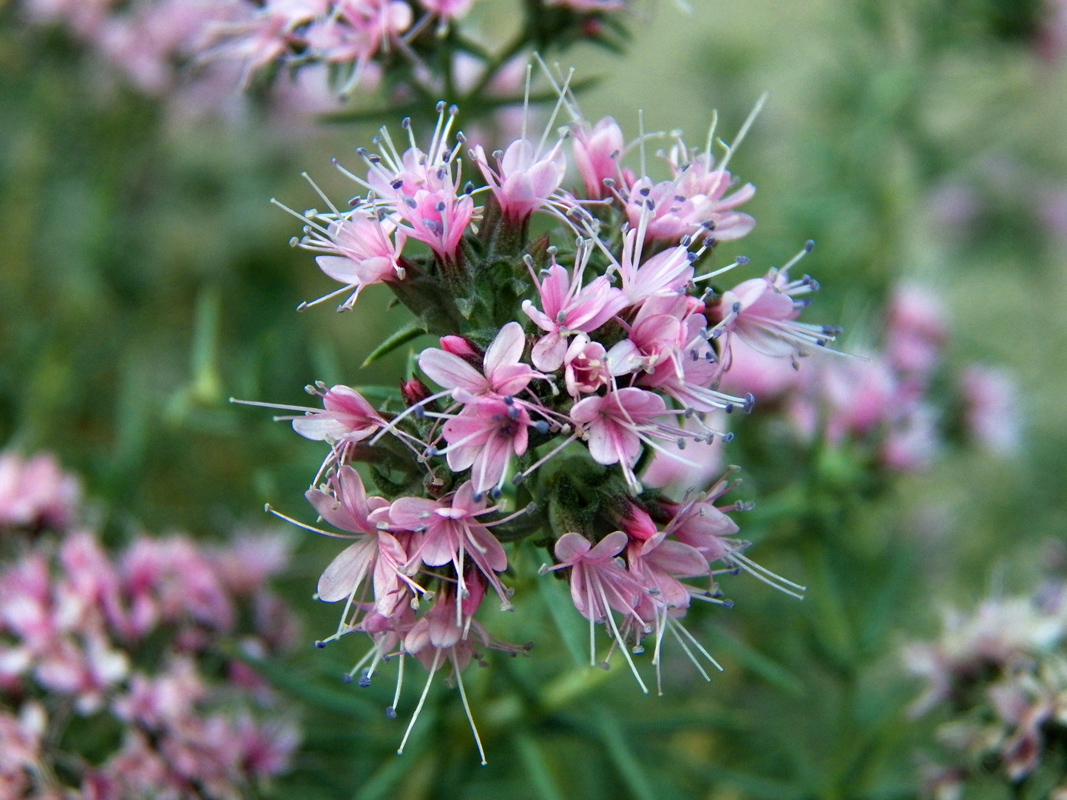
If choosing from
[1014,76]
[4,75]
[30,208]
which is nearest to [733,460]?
[1014,76]

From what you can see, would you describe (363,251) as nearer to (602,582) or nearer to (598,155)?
(598,155)

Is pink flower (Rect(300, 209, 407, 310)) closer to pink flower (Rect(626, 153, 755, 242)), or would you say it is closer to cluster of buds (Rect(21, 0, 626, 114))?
pink flower (Rect(626, 153, 755, 242))

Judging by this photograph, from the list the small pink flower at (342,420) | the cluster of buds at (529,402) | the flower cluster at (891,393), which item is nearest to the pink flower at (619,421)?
the cluster of buds at (529,402)

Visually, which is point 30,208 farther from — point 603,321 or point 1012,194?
point 1012,194

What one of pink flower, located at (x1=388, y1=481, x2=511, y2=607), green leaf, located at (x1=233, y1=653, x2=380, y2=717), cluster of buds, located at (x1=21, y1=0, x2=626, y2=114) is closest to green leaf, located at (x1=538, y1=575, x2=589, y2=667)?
pink flower, located at (x1=388, y1=481, x2=511, y2=607)

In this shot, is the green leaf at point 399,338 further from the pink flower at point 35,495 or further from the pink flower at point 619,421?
the pink flower at point 35,495

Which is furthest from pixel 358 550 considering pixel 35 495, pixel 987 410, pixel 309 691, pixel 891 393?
pixel 987 410
